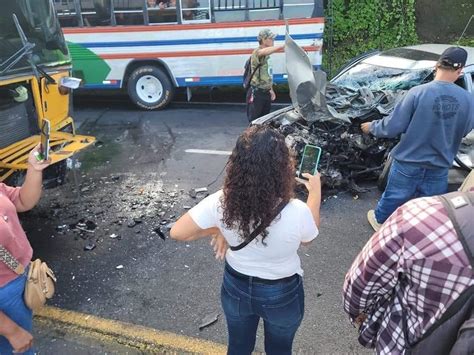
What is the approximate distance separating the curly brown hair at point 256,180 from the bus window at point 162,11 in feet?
24.8

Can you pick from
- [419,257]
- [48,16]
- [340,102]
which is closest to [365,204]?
[340,102]

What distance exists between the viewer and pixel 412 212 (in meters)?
1.51

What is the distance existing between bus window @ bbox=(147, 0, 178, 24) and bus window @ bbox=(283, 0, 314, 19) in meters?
2.24

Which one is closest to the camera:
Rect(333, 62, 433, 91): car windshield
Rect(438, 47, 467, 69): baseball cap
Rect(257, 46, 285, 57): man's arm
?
Rect(438, 47, 467, 69): baseball cap

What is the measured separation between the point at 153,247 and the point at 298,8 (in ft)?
20.6

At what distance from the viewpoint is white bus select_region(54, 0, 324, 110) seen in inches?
340

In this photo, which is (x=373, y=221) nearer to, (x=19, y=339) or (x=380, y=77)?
(x=380, y=77)

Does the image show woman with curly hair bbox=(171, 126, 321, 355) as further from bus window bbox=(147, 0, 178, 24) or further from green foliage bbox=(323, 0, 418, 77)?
green foliage bbox=(323, 0, 418, 77)

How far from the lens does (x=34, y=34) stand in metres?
4.59

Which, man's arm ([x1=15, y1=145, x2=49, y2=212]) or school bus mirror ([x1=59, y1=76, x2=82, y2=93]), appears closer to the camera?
man's arm ([x1=15, y1=145, x2=49, y2=212])

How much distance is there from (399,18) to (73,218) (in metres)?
10.00

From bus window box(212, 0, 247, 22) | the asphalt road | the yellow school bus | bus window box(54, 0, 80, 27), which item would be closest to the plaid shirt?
the asphalt road

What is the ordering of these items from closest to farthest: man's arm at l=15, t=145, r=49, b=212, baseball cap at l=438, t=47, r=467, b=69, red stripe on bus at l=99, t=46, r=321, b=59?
man's arm at l=15, t=145, r=49, b=212 → baseball cap at l=438, t=47, r=467, b=69 → red stripe on bus at l=99, t=46, r=321, b=59

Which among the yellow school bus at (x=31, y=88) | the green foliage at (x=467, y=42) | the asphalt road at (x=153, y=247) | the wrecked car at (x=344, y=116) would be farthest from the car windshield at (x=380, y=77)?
the green foliage at (x=467, y=42)
